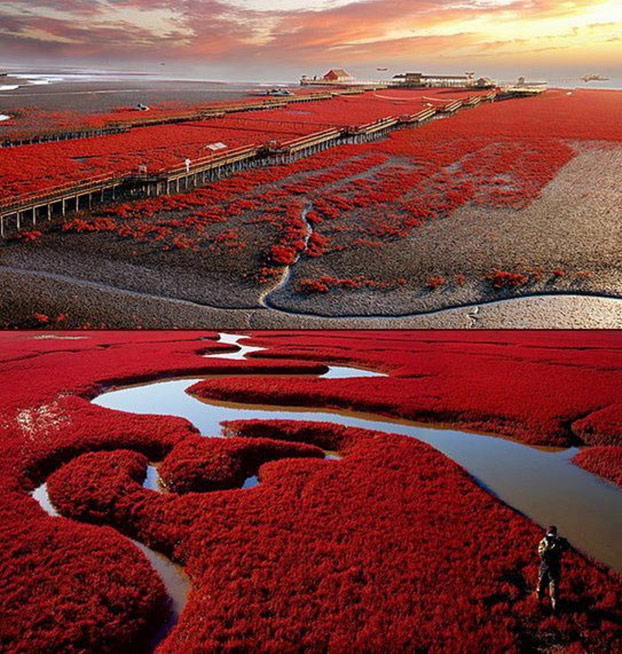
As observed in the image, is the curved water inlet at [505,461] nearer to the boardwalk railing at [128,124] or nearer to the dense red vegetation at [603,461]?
the dense red vegetation at [603,461]

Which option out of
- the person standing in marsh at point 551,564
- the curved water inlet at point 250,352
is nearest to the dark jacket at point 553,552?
the person standing in marsh at point 551,564

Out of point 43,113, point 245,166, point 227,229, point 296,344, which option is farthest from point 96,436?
point 43,113

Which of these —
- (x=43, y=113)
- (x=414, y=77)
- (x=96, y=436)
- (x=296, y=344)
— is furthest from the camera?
(x=414, y=77)

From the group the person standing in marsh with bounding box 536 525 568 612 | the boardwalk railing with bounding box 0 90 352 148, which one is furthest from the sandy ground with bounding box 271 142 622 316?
the boardwalk railing with bounding box 0 90 352 148

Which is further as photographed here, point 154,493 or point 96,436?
point 96,436

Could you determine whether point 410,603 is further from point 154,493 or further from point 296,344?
point 296,344

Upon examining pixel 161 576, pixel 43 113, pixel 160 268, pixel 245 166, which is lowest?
pixel 161 576

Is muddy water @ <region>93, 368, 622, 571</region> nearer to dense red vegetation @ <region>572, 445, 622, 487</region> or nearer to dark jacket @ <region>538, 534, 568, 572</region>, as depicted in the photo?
dense red vegetation @ <region>572, 445, 622, 487</region>
